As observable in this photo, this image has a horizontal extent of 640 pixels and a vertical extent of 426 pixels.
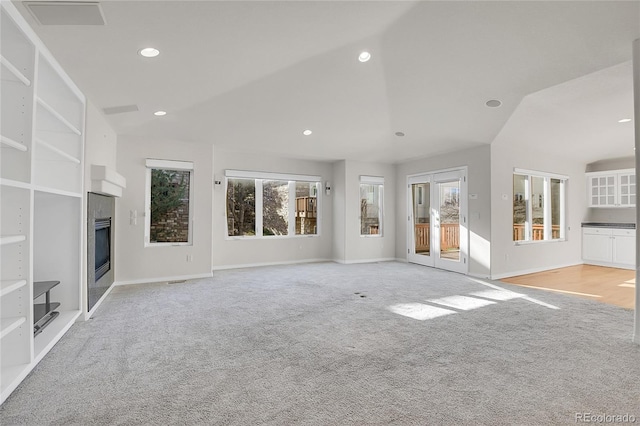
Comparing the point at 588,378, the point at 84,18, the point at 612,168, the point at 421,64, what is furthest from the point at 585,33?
the point at 612,168

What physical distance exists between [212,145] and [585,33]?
5.49 meters

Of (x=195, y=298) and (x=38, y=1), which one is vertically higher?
(x=38, y=1)

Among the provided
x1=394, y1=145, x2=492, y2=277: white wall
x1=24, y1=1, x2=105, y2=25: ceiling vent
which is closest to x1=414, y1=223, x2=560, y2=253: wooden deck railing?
x1=394, y1=145, x2=492, y2=277: white wall

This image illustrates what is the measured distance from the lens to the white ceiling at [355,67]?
2887 millimetres

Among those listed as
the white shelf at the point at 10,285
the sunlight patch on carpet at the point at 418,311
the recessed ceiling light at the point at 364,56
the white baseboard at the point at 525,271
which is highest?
the recessed ceiling light at the point at 364,56

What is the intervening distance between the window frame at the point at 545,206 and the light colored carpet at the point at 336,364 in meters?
2.67

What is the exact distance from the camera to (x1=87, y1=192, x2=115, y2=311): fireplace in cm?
385

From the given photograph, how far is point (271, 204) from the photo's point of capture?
7480 mm

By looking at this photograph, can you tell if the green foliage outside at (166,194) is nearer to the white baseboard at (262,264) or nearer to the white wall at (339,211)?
the white baseboard at (262,264)

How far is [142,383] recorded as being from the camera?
2.24 meters

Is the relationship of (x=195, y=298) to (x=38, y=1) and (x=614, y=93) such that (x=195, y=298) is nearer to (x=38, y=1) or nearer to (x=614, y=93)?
(x=38, y=1)

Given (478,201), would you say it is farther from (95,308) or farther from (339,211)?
(95,308)

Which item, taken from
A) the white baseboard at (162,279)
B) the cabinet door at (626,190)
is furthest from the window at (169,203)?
the cabinet door at (626,190)

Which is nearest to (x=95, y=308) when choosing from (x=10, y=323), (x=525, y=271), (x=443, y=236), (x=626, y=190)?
(x=10, y=323)
